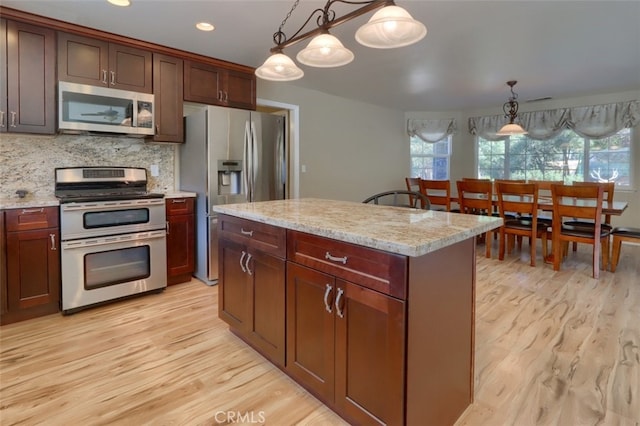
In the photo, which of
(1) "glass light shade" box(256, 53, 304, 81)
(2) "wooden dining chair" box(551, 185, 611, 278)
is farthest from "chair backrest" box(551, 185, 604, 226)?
(1) "glass light shade" box(256, 53, 304, 81)

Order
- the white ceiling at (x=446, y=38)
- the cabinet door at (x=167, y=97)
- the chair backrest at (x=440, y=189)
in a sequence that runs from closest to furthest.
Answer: the white ceiling at (x=446, y=38) < the cabinet door at (x=167, y=97) < the chair backrest at (x=440, y=189)

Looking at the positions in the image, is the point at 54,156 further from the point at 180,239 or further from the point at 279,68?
the point at 279,68

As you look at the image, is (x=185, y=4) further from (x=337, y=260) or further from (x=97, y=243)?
(x=337, y=260)

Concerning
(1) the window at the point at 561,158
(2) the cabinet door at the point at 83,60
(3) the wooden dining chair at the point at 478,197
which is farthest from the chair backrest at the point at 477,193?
(2) the cabinet door at the point at 83,60

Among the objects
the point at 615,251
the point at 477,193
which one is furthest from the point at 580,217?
the point at 477,193

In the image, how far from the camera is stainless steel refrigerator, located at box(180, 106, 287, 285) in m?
→ 3.29

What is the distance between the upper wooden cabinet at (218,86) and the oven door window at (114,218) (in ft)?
3.88

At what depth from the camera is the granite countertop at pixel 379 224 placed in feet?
4.09

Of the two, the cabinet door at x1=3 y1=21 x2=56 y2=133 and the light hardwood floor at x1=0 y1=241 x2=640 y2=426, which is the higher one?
the cabinet door at x1=3 y1=21 x2=56 y2=133

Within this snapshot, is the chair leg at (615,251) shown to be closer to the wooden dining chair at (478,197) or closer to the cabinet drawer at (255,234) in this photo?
the wooden dining chair at (478,197)

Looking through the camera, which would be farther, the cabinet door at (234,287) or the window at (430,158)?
the window at (430,158)

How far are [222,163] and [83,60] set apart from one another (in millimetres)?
1329

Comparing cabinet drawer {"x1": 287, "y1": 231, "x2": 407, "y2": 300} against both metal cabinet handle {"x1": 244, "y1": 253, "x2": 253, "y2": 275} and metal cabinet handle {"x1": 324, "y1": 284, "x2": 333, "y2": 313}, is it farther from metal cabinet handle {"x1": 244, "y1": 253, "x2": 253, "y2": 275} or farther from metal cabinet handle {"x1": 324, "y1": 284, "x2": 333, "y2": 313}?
metal cabinet handle {"x1": 244, "y1": 253, "x2": 253, "y2": 275}

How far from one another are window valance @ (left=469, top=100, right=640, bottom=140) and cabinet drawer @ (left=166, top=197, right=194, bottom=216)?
17.9 ft
